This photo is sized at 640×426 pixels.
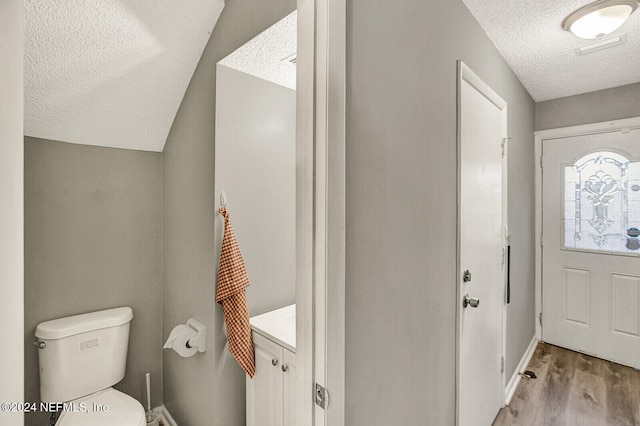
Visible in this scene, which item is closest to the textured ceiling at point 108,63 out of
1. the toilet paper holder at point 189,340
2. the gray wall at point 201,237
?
the gray wall at point 201,237

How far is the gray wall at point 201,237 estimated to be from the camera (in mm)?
1527

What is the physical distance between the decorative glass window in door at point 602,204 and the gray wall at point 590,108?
12.6 inches

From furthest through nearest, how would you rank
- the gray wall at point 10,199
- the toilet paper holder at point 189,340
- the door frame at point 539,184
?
the door frame at point 539,184 < the toilet paper holder at point 189,340 < the gray wall at point 10,199

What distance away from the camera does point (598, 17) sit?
157 cm

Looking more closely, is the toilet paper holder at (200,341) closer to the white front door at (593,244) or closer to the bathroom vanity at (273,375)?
the bathroom vanity at (273,375)

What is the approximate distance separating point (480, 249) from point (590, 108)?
7.00 feet

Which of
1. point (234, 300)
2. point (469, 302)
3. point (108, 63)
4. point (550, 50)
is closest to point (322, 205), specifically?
point (234, 300)

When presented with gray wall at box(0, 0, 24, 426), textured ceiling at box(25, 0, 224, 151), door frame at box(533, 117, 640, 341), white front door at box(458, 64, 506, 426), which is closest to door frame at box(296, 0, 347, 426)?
gray wall at box(0, 0, 24, 426)

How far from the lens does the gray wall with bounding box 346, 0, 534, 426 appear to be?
90 cm

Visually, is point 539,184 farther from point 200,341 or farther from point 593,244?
point 200,341

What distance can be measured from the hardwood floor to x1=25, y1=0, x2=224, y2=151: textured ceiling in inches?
110

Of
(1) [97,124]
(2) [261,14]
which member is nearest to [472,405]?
(2) [261,14]

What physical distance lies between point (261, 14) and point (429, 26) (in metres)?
0.69

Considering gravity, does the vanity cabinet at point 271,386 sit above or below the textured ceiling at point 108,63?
below
